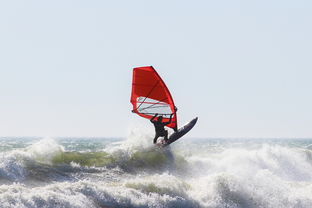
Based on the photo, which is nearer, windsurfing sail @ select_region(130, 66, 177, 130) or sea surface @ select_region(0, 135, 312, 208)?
sea surface @ select_region(0, 135, 312, 208)

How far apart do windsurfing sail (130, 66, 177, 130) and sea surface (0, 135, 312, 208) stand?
1609 mm

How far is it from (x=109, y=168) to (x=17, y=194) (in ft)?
21.9

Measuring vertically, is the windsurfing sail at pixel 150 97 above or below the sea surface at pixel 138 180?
above

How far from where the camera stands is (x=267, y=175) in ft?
53.0

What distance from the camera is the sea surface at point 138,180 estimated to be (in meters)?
11.9

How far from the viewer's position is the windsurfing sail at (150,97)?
18.8 m

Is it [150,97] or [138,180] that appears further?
[150,97]

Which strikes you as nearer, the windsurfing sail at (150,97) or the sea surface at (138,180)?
the sea surface at (138,180)

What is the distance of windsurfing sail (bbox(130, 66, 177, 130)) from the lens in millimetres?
18844

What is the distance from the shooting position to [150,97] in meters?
19.2

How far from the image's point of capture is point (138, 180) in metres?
13.7

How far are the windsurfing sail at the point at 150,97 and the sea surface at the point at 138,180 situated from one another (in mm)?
1609

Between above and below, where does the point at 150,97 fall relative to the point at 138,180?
above

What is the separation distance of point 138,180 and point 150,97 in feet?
19.6
